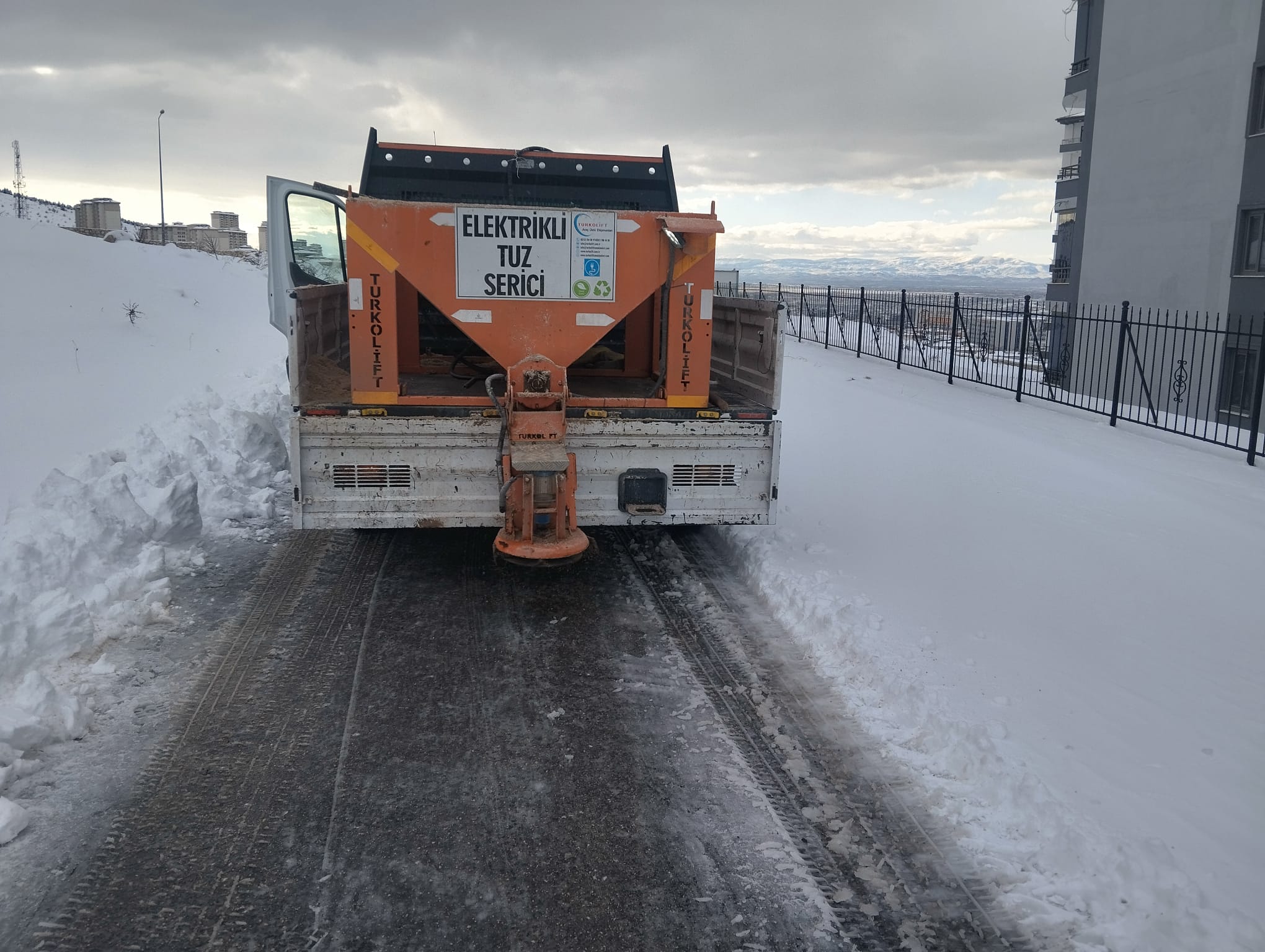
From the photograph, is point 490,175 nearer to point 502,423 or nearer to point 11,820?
point 502,423

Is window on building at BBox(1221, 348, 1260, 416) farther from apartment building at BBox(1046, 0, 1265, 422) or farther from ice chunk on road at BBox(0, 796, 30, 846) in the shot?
ice chunk on road at BBox(0, 796, 30, 846)

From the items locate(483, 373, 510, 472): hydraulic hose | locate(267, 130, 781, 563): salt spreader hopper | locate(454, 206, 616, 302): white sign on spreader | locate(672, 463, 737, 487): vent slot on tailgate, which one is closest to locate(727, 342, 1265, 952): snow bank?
locate(672, 463, 737, 487): vent slot on tailgate

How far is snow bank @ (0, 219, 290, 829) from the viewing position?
490cm

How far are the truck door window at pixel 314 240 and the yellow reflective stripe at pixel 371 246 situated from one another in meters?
3.92

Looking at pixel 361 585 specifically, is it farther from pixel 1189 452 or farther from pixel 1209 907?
pixel 1189 452

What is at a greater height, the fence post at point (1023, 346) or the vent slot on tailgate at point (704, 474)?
the fence post at point (1023, 346)

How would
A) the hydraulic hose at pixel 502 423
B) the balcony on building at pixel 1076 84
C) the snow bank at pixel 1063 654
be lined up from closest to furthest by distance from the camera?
the snow bank at pixel 1063 654 < the hydraulic hose at pixel 502 423 < the balcony on building at pixel 1076 84

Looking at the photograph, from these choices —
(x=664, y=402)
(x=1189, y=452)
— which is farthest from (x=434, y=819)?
(x=1189, y=452)

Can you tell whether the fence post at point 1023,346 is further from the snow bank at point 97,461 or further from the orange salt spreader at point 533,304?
the snow bank at point 97,461

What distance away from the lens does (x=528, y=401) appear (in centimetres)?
583

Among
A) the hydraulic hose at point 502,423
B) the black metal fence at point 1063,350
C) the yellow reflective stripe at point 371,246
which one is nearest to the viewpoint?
the yellow reflective stripe at point 371,246

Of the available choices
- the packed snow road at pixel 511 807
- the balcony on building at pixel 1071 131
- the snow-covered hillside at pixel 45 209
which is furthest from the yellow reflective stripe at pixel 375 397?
the balcony on building at pixel 1071 131

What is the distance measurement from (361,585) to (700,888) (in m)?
3.86

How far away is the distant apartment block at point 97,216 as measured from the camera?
135ft
